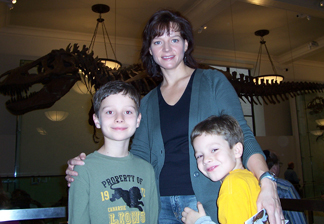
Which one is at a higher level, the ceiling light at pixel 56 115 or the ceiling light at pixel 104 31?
the ceiling light at pixel 104 31

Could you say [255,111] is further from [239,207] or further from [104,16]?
[239,207]

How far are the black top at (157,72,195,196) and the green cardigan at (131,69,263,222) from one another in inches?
1.2

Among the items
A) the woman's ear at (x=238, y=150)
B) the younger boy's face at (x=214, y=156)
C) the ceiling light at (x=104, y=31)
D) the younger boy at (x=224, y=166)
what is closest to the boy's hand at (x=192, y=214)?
the younger boy at (x=224, y=166)

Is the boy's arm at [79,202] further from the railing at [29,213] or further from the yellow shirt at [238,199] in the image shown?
the yellow shirt at [238,199]

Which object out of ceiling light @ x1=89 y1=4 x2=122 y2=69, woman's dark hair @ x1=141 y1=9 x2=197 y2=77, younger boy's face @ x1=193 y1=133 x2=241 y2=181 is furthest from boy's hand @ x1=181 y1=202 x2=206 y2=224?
ceiling light @ x1=89 y1=4 x2=122 y2=69

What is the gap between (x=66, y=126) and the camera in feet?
22.1

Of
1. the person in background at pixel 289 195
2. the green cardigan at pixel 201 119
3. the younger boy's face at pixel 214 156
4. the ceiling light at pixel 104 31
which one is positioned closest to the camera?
the younger boy's face at pixel 214 156

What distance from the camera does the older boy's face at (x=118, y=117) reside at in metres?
1.34

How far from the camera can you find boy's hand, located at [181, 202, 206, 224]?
117 cm

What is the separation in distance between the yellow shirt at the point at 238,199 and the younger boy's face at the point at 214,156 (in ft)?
0.27

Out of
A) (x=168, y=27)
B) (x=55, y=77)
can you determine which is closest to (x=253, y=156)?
(x=168, y=27)

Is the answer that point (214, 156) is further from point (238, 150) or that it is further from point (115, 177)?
point (115, 177)

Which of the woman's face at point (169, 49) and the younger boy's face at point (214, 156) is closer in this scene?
the younger boy's face at point (214, 156)

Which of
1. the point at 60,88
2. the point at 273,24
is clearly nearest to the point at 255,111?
the point at 273,24
